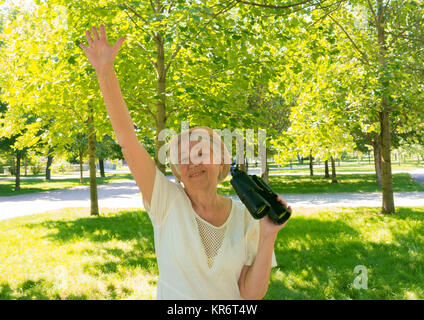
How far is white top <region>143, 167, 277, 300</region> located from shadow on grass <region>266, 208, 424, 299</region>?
3.37 meters

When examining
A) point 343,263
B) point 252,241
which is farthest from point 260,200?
point 343,263

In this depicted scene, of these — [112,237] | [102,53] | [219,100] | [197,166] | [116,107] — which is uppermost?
[219,100]

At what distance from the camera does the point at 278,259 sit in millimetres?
6215

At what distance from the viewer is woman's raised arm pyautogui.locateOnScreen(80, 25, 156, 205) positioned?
Result: 5.26ft

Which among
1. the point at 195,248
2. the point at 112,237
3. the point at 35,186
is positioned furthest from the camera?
the point at 35,186

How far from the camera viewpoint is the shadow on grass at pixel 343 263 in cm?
479

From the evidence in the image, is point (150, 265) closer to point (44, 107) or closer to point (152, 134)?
point (152, 134)

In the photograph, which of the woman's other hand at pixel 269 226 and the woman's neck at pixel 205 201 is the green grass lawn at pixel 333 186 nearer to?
the woman's neck at pixel 205 201

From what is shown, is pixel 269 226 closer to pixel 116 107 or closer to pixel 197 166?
pixel 197 166

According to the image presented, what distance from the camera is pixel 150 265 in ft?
19.9

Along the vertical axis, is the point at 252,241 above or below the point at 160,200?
below

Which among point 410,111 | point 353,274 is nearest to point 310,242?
point 353,274

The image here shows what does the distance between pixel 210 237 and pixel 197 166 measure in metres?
0.36
